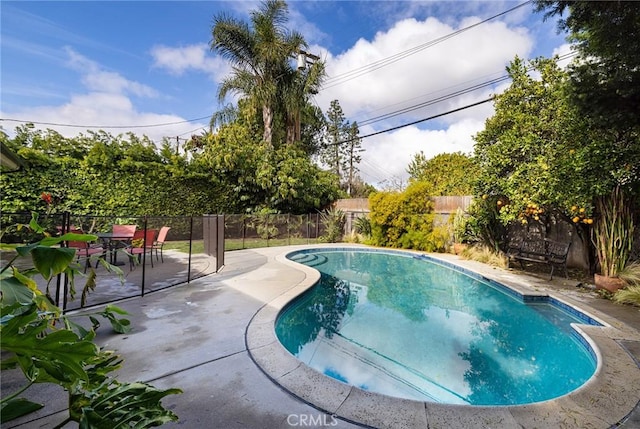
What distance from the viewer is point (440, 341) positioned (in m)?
4.45

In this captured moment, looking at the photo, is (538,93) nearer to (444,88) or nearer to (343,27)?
(444,88)

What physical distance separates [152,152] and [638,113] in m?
13.0

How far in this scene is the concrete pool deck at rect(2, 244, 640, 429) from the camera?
2182 mm

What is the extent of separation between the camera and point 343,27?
12391 millimetres

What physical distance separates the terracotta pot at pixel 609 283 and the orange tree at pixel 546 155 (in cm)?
113

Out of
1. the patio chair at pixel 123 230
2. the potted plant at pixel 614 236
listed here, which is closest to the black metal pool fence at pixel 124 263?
the patio chair at pixel 123 230

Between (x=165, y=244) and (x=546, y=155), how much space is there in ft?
36.7

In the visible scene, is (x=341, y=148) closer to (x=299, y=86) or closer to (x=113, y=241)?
(x=299, y=86)

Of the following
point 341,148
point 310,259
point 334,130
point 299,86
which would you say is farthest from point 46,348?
point 341,148

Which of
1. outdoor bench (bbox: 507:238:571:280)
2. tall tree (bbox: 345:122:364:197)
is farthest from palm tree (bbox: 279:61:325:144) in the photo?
tall tree (bbox: 345:122:364:197)

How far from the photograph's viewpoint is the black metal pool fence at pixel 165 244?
4.48 meters

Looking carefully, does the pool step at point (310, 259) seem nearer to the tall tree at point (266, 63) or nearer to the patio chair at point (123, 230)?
the patio chair at point (123, 230)

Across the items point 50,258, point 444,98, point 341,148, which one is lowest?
point 50,258

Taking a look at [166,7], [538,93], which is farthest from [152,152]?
[538,93]
